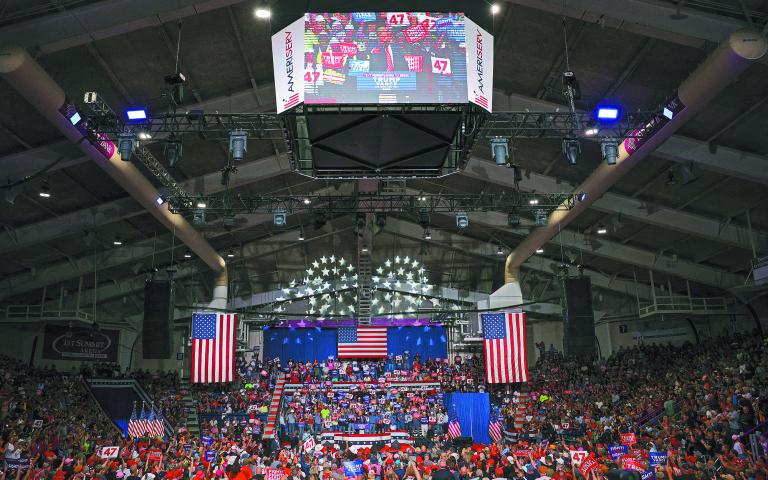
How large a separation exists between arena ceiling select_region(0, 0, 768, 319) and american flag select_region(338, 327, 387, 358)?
5.86 meters

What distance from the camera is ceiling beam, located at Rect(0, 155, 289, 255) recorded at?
19.0 metres

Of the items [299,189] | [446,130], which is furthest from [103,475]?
[299,189]

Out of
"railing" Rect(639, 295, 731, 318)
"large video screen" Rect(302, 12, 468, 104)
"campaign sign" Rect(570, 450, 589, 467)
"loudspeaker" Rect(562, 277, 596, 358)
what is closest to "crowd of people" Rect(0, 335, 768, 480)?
"campaign sign" Rect(570, 450, 589, 467)

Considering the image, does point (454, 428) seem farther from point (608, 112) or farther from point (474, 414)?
point (608, 112)

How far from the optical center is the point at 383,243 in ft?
105

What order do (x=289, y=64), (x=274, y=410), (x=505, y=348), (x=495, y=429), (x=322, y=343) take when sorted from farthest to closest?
(x=322, y=343) → (x=274, y=410) → (x=495, y=429) → (x=505, y=348) → (x=289, y=64)

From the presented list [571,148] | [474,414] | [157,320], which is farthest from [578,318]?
[157,320]

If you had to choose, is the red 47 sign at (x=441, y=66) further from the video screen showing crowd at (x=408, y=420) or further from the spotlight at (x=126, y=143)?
the spotlight at (x=126, y=143)

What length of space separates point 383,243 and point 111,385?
14862mm

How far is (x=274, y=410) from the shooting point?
2741 centimetres

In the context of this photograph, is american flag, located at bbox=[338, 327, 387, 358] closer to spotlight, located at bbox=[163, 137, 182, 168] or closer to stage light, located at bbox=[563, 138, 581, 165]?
spotlight, located at bbox=[163, 137, 182, 168]

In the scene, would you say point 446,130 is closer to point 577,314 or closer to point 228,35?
point 228,35

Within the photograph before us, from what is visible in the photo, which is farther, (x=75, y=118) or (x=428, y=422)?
(x=428, y=422)

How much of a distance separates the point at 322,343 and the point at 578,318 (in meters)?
19.6
